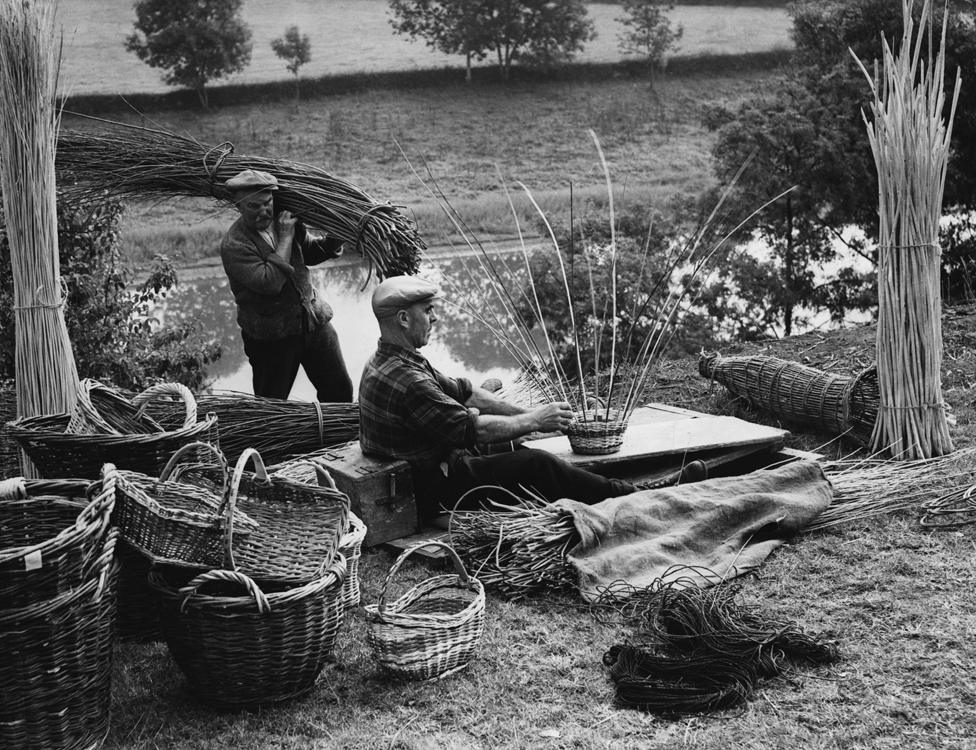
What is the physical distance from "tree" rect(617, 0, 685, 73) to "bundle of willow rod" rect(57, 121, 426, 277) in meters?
11.0

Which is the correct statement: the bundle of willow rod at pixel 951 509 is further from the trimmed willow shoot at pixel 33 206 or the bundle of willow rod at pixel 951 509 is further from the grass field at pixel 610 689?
the trimmed willow shoot at pixel 33 206

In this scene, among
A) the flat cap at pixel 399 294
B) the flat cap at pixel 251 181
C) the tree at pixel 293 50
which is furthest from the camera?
the tree at pixel 293 50

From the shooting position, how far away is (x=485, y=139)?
46.5ft

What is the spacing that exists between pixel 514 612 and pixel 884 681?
1.18 m

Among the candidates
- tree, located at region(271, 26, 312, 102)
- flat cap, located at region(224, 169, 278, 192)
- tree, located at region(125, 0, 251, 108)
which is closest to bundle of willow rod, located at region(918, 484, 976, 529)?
flat cap, located at region(224, 169, 278, 192)

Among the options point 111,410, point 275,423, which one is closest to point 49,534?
point 111,410

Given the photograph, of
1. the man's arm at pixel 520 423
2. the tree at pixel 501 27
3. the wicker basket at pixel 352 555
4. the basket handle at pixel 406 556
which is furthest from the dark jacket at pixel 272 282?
the tree at pixel 501 27

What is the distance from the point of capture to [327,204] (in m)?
5.22

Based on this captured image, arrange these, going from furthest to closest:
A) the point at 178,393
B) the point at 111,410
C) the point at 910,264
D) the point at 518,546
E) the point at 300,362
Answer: the point at 300,362
the point at 910,264
the point at 111,410
the point at 178,393
the point at 518,546

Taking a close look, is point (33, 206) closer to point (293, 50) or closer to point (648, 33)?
point (293, 50)

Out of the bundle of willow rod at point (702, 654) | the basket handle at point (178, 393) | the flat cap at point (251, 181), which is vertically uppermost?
the flat cap at point (251, 181)

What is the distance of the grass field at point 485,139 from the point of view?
12711 mm

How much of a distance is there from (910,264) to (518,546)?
7.45ft

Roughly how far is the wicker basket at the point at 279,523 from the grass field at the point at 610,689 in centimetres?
36
